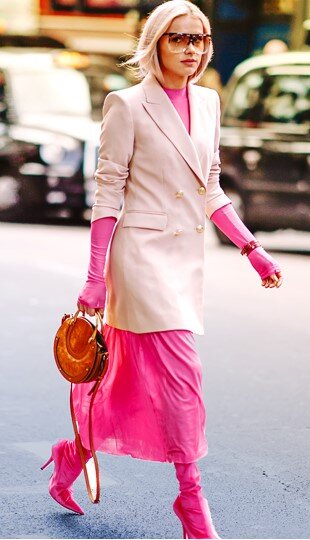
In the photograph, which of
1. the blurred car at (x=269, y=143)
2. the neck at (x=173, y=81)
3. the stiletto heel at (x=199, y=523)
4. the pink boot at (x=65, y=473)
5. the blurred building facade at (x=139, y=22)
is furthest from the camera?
the blurred building facade at (x=139, y=22)

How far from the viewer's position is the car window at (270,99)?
14.9 m

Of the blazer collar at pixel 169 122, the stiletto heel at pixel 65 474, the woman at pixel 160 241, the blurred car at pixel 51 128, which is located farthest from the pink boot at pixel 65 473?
the blurred car at pixel 51 128

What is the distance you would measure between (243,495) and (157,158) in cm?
143

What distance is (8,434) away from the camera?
259 inches

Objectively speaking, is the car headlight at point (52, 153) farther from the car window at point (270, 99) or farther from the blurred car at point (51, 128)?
the car window at point (270, 99)

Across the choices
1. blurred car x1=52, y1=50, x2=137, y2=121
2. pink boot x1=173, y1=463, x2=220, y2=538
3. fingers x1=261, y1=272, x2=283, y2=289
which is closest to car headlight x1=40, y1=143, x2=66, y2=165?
blurred car x1=52, y1=50, x2=137, y2=121

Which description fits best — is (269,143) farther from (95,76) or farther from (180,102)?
(180,102)

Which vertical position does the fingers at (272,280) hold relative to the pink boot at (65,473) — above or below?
above

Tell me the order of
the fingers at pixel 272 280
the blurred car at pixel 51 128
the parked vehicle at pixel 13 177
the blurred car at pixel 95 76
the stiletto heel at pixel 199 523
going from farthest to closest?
1. the blurred car at pixel 95 76
2. the parked vehicle at pixel 13 177
3. the blurred car at pixel 51 128
4. the fingers at pixel 272 280
5. the stiletto heel at pixel 199 523

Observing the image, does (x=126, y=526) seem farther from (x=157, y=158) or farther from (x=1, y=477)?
(x=157, y=158)

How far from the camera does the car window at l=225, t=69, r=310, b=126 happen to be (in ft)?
49.0

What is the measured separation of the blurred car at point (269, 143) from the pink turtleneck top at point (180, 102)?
9.98 meters

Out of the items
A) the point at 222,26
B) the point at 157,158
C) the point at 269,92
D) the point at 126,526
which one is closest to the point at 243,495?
the point at 126,526

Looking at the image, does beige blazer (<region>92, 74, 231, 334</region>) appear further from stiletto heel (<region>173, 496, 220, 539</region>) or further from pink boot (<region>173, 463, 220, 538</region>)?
stiletto heel (<region>173, 496, 220, 539</region>)
